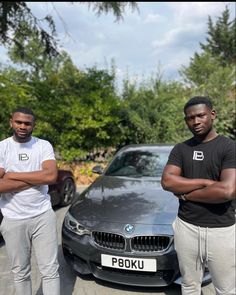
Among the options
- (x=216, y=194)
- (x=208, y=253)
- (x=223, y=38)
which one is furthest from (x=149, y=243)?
(x=223, y=38)

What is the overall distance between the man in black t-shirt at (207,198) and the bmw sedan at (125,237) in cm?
76

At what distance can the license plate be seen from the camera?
10.3ft

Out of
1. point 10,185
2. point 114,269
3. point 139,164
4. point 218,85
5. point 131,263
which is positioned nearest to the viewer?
point 10,185

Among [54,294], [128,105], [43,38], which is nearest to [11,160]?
[54,294]

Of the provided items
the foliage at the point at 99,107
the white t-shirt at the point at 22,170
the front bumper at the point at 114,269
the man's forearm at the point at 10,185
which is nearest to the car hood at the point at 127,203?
the front bumper at the point at 114,269

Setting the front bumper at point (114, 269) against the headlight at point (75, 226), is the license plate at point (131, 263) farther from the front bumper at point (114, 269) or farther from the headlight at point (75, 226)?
the headlight at point (75, 226)

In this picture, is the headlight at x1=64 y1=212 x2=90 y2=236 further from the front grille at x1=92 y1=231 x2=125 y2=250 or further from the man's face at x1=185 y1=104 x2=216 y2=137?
the man's face at x1=185 y1=104 x2=216 y2=137

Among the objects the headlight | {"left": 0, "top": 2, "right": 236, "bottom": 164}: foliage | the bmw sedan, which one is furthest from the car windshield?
{"left": 0, "top": 2, "right": 236, "bottom": 164}: foliage

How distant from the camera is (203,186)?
2309mm

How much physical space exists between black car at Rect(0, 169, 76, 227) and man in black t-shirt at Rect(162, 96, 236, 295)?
14.3 ft

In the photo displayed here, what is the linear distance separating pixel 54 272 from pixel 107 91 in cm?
817

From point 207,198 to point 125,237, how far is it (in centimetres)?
123

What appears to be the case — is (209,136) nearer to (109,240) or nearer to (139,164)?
(109,240)

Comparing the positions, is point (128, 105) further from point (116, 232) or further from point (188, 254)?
point (188, 254)
